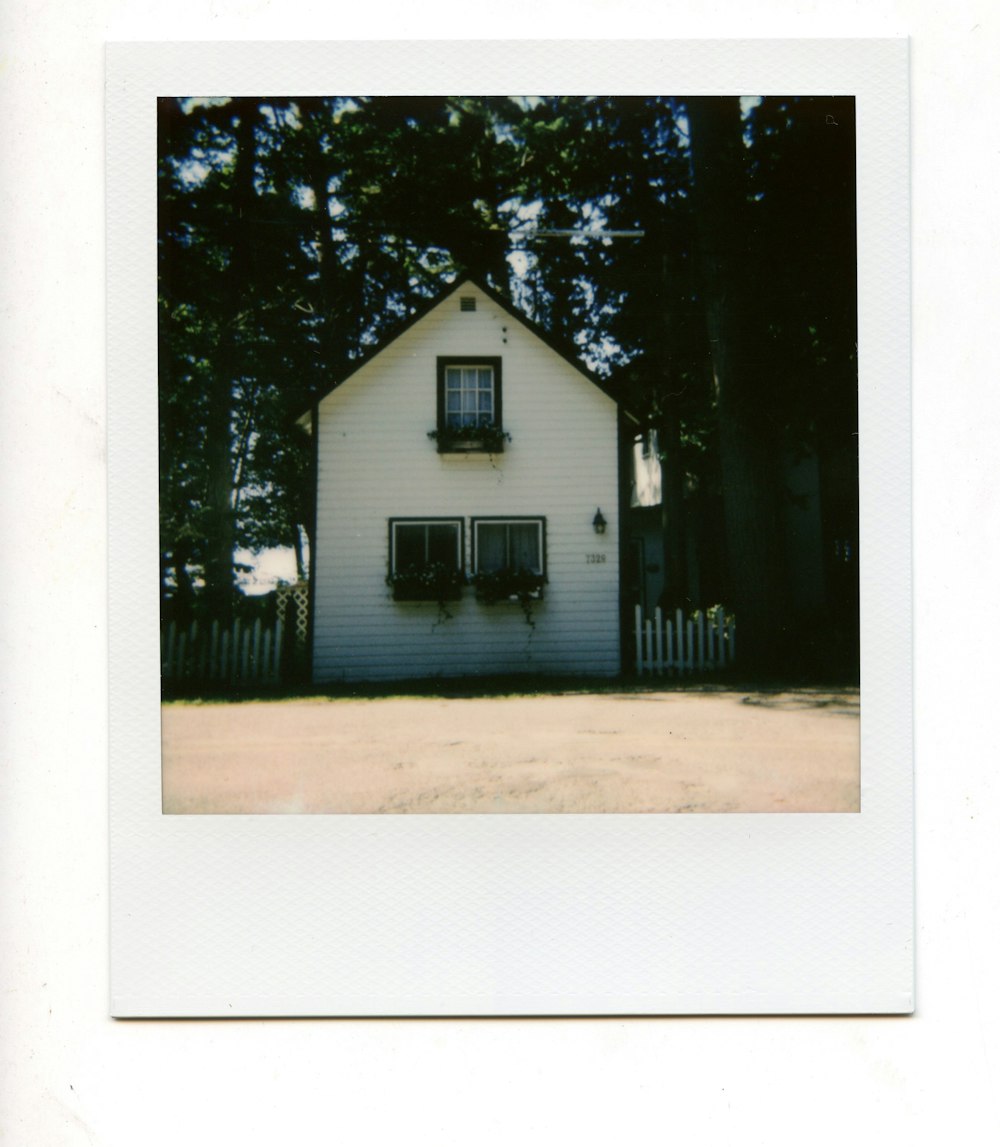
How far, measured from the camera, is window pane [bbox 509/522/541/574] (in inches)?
61.7

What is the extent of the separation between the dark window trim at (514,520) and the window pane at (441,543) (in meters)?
0.04

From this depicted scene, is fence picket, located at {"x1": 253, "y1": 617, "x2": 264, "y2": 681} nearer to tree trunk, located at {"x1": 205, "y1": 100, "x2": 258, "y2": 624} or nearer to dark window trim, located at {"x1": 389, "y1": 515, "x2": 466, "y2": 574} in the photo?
tree trunk, located at {"x1": 205, "y1": 100, "x2": 258, "y2": 624}

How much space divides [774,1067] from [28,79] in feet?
8.21

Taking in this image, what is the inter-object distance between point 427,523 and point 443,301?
17.7 inches

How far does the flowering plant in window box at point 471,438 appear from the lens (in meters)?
1.56

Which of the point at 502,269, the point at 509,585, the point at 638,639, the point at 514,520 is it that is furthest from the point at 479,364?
the point at 638,639

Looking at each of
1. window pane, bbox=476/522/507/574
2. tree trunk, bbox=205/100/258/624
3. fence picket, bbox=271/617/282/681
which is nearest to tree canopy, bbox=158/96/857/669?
tree trunk, bbox=205/100/258/624

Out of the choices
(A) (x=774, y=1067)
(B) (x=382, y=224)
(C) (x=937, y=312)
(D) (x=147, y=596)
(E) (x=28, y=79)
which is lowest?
(A) (x=774, y=1067)

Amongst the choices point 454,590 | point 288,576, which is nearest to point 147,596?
point 288,576

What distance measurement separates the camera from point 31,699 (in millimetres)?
1590

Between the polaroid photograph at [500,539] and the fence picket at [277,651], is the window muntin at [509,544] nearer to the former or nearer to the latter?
the polaroid photograph at [500,539]

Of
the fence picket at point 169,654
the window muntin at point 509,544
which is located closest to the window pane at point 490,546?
the window muntin at point 509,544

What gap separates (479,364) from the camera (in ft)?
5.22

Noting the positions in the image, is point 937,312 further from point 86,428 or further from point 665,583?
point 86,428
